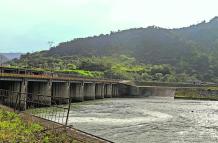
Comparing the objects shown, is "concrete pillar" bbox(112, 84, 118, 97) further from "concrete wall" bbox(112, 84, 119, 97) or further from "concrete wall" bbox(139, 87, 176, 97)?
"concrete wall" bbox(139, 87, 176, 97)

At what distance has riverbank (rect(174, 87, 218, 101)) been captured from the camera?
115 m

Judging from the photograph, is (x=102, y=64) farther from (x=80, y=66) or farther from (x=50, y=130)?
(x=50, y=130)

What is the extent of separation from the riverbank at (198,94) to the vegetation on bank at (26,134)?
9961 cm

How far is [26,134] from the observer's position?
18.5 meters

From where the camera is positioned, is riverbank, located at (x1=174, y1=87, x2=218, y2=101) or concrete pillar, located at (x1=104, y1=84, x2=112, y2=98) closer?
concrete pillar, located at (x1=104, y1=84, x2=112, y2=98)

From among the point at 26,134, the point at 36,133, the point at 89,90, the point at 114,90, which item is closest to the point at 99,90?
the point at 89,90

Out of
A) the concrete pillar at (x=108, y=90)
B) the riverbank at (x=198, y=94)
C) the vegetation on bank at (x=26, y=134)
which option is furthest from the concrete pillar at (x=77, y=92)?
the vegetation on bank at (x=26, y=134)

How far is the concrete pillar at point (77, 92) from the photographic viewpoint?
82.8 m

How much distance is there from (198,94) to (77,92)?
165ft

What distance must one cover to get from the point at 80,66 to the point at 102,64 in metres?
12.4

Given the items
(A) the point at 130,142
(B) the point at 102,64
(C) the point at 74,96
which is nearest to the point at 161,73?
(B) the point at 102,64

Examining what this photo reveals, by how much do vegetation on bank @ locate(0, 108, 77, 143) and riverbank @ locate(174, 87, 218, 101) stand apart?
9961 centimetres

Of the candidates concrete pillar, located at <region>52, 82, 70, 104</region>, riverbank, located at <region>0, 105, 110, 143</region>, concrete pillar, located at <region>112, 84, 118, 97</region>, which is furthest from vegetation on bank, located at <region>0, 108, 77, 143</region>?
concrete pillar, located at <region>112, 84, 118, 97</region>

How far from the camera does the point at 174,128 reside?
3897 cm
